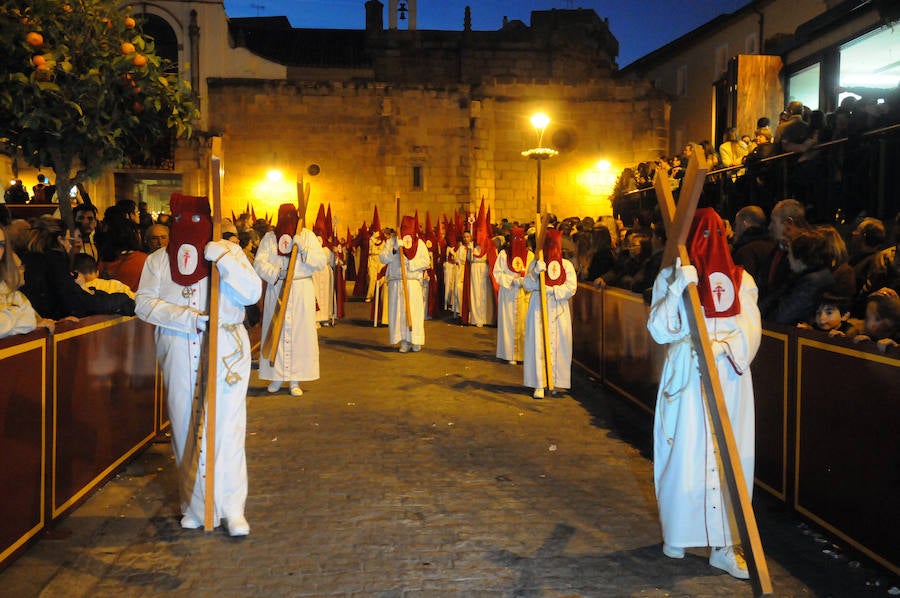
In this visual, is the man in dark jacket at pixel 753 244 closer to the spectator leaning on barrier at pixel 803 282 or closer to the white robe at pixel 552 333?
the spectator leaning on barrier at pixel 803 282

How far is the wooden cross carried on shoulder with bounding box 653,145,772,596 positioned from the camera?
153 inches

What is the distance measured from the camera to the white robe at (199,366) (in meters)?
5.00

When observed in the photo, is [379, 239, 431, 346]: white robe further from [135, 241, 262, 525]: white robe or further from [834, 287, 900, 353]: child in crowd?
[834, 287, 900, 353]: child in crowd

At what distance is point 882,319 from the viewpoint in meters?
4.77

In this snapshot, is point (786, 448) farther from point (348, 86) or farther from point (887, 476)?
point (348, 86)

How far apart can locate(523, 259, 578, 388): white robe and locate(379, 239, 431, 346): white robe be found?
386cm

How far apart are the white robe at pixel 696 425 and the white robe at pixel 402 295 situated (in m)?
8.81

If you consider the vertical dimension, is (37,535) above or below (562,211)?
below

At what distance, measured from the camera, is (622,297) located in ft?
31.1

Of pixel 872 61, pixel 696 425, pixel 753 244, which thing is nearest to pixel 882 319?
pixel 696 425

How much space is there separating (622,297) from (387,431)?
11.1ft

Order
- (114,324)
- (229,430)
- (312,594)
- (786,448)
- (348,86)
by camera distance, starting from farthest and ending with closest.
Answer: (348,86) → (114,324) → (786,448) → (229,430) → (312,594)

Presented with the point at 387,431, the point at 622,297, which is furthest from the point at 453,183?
the point at 387,431

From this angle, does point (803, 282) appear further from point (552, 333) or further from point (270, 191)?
point (270, 191)
